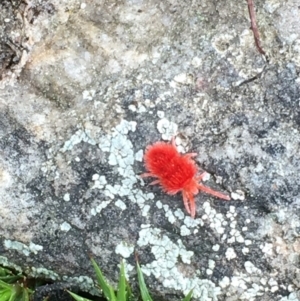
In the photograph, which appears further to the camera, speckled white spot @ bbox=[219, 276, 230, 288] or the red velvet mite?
speckled white spot @ bbox=[219, 276, 230, 288]

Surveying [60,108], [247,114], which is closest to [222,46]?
[247,114]

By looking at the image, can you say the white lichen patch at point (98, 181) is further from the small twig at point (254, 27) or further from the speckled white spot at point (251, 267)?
the small twig at point (254, 27)

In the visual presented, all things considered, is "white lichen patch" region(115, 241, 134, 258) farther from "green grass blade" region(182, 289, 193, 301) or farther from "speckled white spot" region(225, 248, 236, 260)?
"speckled white spot" region(225, 248, 236, 260)

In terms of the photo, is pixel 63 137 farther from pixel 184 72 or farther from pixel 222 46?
pixel 222 46

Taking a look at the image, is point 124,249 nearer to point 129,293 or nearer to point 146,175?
point 129,293

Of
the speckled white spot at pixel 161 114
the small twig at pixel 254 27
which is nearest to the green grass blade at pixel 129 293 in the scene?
the speckled white spot at pixel 161 114

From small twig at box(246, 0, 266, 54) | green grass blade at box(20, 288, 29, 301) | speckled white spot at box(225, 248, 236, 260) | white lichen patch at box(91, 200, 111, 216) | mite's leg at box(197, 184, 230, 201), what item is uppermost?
small twig at box(246, 0, 266, 54)

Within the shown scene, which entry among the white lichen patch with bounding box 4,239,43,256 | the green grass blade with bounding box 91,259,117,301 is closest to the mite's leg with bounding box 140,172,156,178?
the green grass blade with bounding box 91,259,117,301
